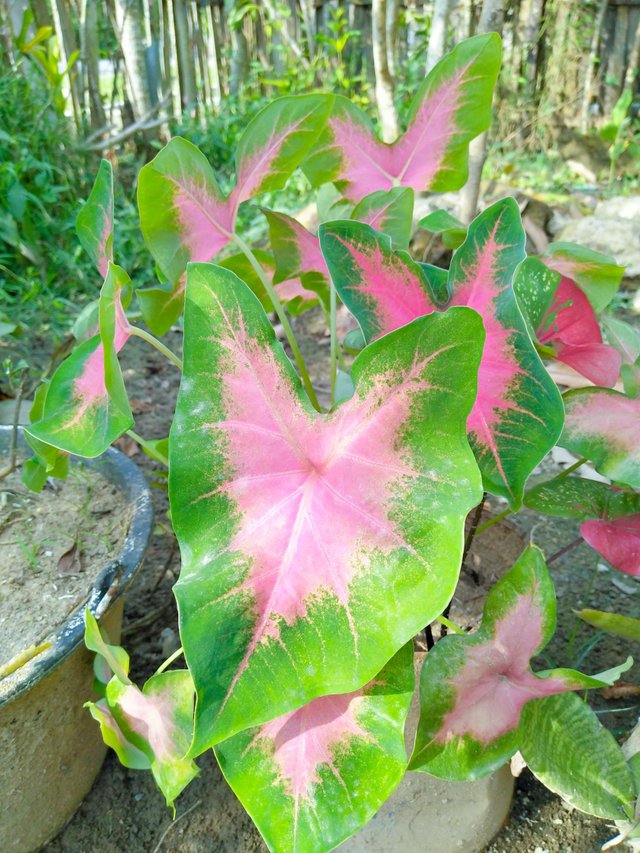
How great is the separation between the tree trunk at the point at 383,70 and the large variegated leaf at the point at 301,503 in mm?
2174

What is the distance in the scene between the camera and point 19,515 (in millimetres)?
1172

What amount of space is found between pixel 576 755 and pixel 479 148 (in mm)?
1430

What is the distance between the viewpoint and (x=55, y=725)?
94cm

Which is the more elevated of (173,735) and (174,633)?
(173,735)

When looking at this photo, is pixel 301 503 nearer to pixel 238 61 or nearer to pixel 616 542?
pixel 616 542

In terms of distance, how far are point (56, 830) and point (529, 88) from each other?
4843 mm

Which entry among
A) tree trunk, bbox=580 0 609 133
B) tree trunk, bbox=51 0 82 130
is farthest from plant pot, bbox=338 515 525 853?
tree trunk, bbox=580 0 609 133

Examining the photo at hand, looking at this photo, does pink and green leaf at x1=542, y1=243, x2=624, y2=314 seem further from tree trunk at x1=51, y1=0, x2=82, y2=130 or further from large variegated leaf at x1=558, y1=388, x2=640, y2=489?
tree trunk at x1=51, y1=0, x2=82, y2=130

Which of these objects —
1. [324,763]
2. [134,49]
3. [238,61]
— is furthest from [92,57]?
[324,763]

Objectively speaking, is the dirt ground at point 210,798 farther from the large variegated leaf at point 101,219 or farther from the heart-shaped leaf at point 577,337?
the large variegated leaf at point 101,219

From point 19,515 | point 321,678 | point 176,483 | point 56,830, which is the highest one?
point 176,483

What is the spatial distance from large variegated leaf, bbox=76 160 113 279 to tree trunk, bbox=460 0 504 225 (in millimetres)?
753

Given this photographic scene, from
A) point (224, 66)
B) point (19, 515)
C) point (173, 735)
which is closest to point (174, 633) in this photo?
point (19, 515)

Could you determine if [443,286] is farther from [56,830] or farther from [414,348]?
[56,830]
